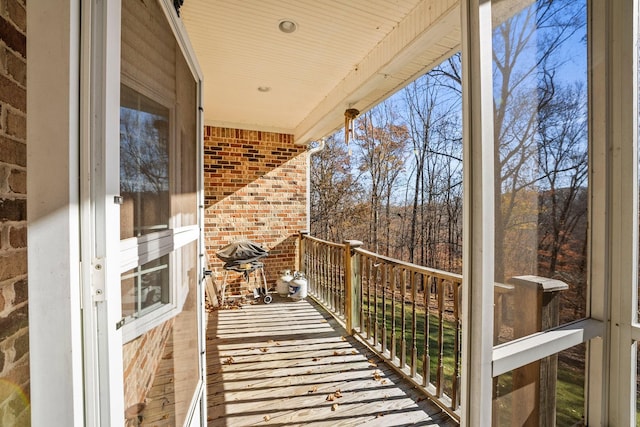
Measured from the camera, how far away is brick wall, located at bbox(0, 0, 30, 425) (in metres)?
0.66

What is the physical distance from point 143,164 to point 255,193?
3.76 m

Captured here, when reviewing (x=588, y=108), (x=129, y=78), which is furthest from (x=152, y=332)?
(x=588, y=108)

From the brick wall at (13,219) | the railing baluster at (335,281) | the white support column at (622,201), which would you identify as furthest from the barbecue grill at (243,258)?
the white support column at (622,201)

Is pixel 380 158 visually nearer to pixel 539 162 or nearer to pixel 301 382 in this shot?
pixel 301 382

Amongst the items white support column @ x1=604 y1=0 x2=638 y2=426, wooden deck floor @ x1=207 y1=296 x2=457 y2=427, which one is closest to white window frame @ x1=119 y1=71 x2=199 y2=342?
wooden deck floor @ x1=207 y1=296 x2=457 y2=427

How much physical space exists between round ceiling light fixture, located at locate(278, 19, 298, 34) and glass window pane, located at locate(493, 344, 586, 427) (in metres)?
2.58

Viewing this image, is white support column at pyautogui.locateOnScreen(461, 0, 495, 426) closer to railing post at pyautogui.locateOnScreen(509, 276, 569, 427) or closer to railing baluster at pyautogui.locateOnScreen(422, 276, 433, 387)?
railing post at pyautogui.locateOnScreen(509, 276, 569, 427)

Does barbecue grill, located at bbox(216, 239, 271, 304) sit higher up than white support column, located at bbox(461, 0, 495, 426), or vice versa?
white support column, located at bbox(461, 0, 495, 426)

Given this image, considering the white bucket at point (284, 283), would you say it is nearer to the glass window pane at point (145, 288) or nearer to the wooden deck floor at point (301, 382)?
the wooden deck floor at point (301, 382)

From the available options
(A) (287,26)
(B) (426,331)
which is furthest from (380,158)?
(B) (426,331)

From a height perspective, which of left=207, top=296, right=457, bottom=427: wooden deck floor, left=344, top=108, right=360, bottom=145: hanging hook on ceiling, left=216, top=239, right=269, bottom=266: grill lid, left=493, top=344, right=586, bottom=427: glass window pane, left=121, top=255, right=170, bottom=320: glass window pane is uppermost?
left=344, top=108, right=360, bottom=145: hanging hook on ceiling

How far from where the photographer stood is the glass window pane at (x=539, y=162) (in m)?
1.22

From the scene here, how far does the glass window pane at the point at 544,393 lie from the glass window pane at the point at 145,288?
148cm

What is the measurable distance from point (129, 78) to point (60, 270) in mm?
647
